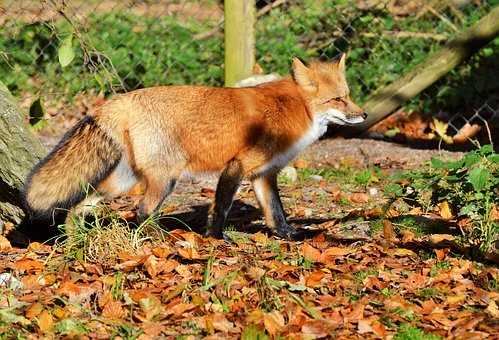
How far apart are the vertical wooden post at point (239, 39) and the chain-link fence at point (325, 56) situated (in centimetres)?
91

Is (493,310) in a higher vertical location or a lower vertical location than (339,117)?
lower

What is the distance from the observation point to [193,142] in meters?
→ 6.35

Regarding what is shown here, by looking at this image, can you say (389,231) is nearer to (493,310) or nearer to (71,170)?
(493,310)

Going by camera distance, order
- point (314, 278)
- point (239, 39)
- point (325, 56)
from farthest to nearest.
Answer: point (325, 56)
point (239, 39)
point (314, 278)

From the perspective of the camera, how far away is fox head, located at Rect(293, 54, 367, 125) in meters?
6.87

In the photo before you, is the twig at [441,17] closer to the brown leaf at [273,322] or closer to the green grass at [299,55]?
the green grass at [299,55]

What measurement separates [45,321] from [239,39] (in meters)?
4.55

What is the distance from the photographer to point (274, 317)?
4.59 m

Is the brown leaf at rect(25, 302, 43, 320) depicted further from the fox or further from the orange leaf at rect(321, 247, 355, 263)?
the orange leaf at rect(321, 247, 355, 263)

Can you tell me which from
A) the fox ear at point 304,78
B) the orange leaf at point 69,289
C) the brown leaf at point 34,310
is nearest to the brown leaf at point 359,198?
the fox ear at point 304,78

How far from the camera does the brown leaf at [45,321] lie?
455 centimetres

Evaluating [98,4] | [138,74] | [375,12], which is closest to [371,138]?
[375,12]

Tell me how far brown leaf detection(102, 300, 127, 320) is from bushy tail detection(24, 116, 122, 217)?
4.81 feet

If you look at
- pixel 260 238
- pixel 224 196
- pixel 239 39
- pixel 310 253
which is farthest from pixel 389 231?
pixel 239 39
